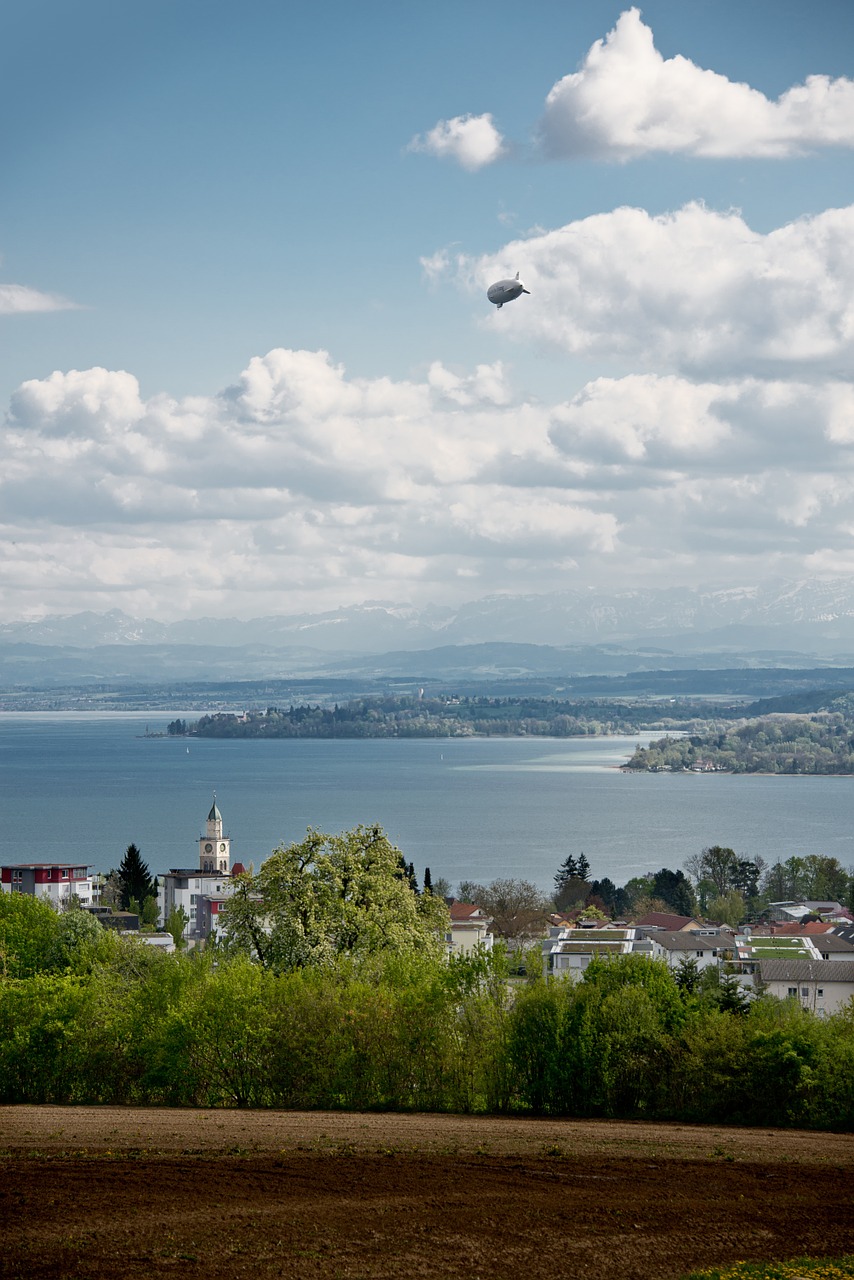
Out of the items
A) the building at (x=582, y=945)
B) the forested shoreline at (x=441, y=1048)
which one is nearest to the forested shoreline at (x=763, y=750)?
the building at (x=582, y=945)

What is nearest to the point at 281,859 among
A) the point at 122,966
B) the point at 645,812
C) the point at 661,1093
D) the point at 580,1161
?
the point at 122,966

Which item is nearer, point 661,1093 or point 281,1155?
point 281,1155

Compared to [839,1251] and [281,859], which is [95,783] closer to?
[281,859]

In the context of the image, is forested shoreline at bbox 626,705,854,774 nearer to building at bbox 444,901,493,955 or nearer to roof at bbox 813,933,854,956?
building at bbox 444,901,493,955

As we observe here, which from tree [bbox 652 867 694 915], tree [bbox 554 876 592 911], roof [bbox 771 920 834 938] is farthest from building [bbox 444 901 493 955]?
tree [bbox 652 867 694 915]

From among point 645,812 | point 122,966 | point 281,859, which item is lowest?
point 645,812
